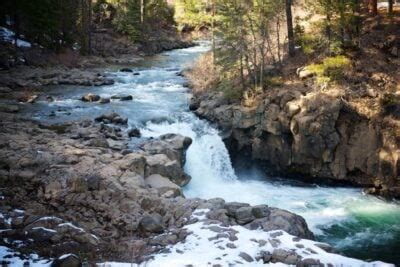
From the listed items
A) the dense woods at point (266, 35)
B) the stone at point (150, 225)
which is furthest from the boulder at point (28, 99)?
the stone at point (150, 225)

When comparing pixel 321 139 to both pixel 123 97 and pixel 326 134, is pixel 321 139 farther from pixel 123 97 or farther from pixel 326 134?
pixel 123 97

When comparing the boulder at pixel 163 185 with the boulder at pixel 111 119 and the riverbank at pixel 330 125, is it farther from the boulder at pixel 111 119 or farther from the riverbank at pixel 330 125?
the riverbank at pixel 330 125

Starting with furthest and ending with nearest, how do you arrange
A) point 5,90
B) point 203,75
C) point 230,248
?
point 203,75
point 5,90
point 230,248

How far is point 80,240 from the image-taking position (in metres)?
12.8

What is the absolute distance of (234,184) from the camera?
22.5 m

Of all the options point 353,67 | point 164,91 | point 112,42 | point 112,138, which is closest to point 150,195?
point 112,138

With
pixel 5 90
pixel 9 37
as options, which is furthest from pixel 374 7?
pixel 9 37

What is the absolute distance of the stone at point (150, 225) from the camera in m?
13.8

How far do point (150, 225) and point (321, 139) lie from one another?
36.8 ft

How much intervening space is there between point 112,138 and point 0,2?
78.6 feet

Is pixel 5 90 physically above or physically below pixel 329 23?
below

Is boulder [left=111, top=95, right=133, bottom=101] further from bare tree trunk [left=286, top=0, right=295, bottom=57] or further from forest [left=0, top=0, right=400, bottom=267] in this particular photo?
bare tree trunk [left=286, top=0, right=295, bottom=57]

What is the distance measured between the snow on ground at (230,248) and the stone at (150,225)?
94 cm

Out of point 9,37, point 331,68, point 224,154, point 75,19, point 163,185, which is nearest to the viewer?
point 163,185
